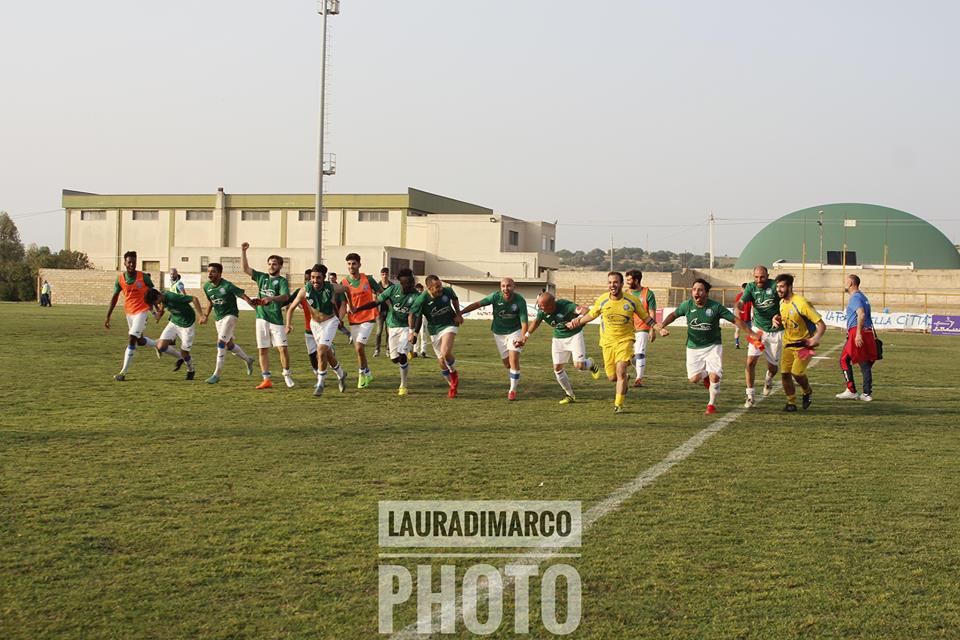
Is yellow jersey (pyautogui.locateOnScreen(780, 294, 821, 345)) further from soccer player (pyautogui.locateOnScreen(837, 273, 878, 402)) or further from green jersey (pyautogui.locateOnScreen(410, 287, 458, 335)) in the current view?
green jersey (pyautogui.locateOnScreen(410, 287, 458, 335))

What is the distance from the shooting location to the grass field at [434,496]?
4.68m

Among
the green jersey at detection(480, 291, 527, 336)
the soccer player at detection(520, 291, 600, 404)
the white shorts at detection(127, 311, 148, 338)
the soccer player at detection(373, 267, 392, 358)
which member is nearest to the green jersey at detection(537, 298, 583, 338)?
the soccer player at detection(520, 291, 600, 404)

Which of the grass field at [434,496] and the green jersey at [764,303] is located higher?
the green jersey at [764,303]

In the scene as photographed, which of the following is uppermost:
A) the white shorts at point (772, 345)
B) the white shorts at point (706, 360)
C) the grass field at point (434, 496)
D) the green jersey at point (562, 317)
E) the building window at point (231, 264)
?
the building window at point (231, 264)

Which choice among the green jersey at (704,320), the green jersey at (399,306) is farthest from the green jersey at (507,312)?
the green jersey at (704,320)

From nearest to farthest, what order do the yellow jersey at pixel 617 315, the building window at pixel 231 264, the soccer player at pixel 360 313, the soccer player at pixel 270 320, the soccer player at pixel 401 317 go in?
the yellow jersey at pixel 617 315
the soccer player at pixel 270 320
the soccer player at pixel 401 317
the soccer player at pixel 360 313
the building window at pixel 231 264

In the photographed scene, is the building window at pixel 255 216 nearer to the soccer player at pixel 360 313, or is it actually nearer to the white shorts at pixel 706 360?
the soccer player at pixel 360 313

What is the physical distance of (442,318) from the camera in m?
14.1

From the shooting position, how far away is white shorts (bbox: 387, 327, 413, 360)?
14398mm

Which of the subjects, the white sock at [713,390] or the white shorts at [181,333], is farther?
the white shorts at [181,333]

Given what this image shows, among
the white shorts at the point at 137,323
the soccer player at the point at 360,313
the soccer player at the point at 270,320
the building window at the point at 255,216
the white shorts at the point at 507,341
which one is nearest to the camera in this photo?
the white shorts at the point at 507,341

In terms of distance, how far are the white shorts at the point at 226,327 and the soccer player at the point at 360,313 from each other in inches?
72.1

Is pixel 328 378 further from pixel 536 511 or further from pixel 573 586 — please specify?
pixel 573 586

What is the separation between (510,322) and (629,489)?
21.6 ft
